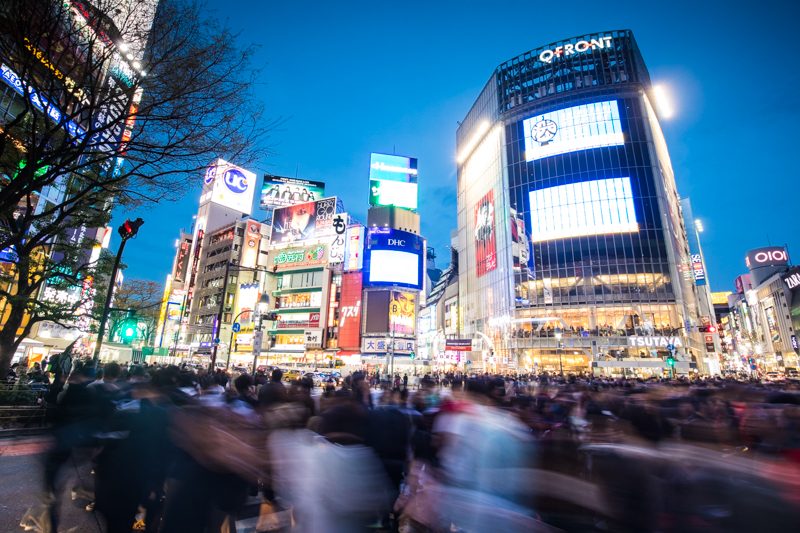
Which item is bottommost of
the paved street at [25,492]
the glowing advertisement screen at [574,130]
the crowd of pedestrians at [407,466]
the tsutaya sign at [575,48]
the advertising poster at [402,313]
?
the paved street at [25,492]

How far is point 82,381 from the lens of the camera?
5020mm

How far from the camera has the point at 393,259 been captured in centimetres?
6091

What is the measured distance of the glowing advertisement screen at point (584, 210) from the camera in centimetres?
5744

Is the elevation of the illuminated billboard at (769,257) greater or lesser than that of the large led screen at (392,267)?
greater

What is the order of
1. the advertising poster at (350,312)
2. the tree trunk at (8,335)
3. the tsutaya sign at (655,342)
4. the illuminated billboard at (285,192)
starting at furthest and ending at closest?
1. the illuminated billboard at (285,192)
2. the advertising poster at (350,312)
3. the tsutaya sign at (655,342)
4. the tree trunk at (8,335)

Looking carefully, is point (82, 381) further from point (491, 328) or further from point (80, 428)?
point (491, 328)

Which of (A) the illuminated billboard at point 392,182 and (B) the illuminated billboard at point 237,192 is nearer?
(A) the illuminated billboard at point 392,182

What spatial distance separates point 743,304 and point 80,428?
13036cm

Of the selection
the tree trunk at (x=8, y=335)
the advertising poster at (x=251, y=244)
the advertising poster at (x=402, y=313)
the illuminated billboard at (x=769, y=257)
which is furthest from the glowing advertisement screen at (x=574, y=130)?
the tree trunk at (x=8, y=335)

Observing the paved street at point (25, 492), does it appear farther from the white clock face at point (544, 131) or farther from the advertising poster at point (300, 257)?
the white clock face at point (544, 131)

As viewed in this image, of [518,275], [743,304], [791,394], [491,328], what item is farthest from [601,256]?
[743,304]

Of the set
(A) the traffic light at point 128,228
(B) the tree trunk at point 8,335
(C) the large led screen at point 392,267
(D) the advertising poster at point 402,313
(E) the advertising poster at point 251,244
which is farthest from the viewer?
(E) the advertising poster at point 251,244

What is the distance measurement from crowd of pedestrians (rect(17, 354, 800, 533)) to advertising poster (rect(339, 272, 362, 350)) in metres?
55.9

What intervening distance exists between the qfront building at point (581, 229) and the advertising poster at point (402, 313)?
11.9m
